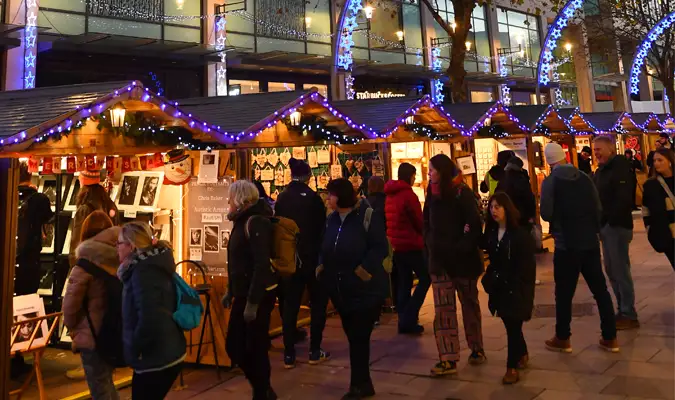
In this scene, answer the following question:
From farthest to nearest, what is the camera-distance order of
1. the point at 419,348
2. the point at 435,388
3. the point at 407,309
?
the point at 407,309 < the point at 419,348 < the point at 435,388

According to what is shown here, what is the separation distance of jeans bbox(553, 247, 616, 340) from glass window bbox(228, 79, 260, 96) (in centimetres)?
1507

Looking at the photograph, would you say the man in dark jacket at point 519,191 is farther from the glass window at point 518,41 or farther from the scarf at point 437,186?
the glass window at point 518,41

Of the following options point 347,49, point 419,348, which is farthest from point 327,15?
point 419,348

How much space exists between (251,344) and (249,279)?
0.48 m

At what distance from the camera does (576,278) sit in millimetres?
5086

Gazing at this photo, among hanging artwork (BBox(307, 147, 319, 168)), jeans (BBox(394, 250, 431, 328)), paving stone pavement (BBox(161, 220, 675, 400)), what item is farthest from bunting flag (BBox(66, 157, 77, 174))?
hanging artwork (BBox(307, 147, 319, 168))

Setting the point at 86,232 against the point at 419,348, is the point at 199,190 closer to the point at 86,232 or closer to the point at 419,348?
the point at 86,232

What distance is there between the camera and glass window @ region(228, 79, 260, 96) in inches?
733

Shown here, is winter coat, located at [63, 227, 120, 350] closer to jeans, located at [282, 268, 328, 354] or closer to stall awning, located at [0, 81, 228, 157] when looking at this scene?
stall awning, located at [0, 81, 228, 157]

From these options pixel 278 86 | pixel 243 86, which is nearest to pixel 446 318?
pixel 243 86

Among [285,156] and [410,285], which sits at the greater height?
[285,156]

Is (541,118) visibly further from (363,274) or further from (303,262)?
(363,274)

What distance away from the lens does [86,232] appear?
12.9 ft

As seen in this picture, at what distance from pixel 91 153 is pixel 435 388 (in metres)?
4.23
